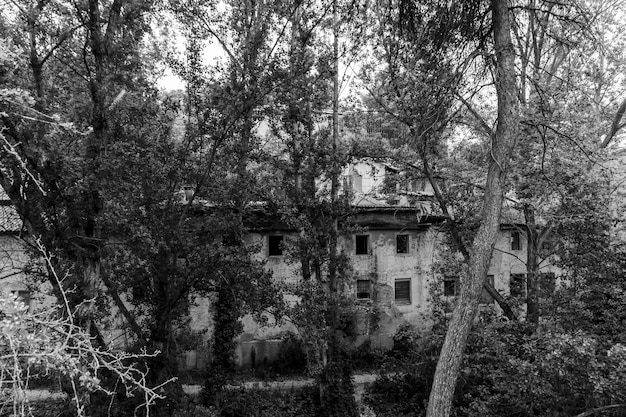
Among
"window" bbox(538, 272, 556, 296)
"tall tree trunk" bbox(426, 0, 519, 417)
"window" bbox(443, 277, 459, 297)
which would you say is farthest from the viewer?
"window" bbox(443, 277, 459, 297)

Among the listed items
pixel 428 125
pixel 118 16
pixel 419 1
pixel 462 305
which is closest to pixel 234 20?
pixel 118 16

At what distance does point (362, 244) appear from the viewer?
15.6m

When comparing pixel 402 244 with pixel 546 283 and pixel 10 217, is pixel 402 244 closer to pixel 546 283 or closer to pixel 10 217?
pixel 546 283

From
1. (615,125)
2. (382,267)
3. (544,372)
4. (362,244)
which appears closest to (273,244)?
(362,244)

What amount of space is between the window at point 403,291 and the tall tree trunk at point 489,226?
9.61 m

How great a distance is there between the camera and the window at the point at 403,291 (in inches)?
625

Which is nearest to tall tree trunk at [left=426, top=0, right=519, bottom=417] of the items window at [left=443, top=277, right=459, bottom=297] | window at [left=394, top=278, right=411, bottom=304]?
window at [left=443, top=277, right=459, bottom=297]

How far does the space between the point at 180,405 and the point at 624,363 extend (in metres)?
8.12

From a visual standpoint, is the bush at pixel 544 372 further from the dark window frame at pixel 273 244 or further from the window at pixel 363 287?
the dark window frame at pixel 273 244

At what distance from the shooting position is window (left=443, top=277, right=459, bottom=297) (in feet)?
40.0

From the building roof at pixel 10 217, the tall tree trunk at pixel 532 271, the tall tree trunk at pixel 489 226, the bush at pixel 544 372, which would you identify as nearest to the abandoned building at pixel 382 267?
the tall tree trunk at pixel 532 271

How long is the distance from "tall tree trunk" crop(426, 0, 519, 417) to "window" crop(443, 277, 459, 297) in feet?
19.1

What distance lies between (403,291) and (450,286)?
2.71 m

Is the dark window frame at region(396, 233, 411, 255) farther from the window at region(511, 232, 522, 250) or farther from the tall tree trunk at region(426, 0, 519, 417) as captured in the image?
the tall tree trunk at region(426, 0, 519, 417)
